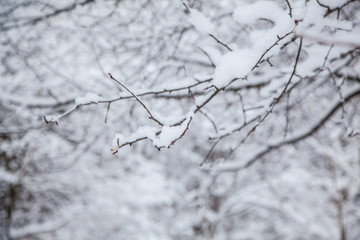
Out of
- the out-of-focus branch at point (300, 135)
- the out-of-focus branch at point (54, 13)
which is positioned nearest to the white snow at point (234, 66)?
the out-of-focus branch at point (300, 135)

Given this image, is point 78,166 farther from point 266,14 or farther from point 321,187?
point 321,187

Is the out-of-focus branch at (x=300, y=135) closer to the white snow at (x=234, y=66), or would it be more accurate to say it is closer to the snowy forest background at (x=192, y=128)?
the snowy forest background at (x=192, y=128)

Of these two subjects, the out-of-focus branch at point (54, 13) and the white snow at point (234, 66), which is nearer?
the white snow at point (234, 66)

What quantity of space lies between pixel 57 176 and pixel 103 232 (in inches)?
99.7

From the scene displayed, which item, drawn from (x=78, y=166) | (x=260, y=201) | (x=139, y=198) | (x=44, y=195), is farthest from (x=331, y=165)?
(x=44, y=195)

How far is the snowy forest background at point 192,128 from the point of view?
3.44 feet

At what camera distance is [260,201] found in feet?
Result: 16.2

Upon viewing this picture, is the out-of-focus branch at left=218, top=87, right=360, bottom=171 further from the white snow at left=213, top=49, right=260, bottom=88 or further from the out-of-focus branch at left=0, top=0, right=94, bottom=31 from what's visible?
the out-of-focus branch at left=0, top=0, right=94, bottom=31

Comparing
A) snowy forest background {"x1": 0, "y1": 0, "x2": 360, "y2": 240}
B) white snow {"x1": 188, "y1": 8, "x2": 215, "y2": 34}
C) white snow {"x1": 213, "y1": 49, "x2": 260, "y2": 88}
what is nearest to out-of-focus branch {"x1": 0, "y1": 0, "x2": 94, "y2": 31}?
snowy forest background {"x1": 0, "y1": 0, "x2": 360, "y2": 240}

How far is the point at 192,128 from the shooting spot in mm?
5195

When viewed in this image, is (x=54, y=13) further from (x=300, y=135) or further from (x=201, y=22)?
(x=300, y=135)

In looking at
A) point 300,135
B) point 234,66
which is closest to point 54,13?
point 234,66

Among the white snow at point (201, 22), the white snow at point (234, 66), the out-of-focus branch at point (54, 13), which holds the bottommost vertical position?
the white snow at point (234, 66)

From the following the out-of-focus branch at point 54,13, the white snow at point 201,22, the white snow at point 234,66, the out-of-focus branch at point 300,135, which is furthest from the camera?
the out-of-focus branch at point 54,13
